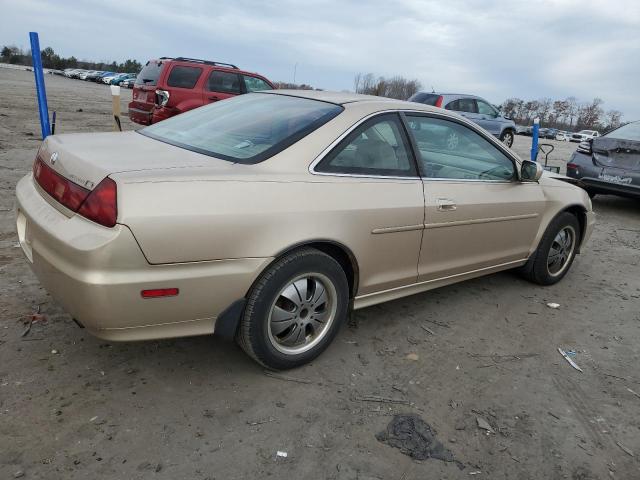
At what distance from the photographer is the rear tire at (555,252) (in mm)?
4430

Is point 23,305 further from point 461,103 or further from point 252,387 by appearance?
point 461,103

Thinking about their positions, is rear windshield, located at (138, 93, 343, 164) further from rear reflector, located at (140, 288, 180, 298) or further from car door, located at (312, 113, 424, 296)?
rear reflector, located at (140, 288, 180, 298)

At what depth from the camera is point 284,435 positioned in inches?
94.7

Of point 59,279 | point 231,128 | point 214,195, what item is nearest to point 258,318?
point 214,195

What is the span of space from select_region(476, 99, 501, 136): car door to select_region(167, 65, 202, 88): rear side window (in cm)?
877

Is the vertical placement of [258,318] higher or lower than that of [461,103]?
lower

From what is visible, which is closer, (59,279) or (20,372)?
(59,279)

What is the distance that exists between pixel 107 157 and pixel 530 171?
308 centimetres

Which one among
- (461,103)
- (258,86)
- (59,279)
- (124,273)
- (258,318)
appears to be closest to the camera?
(124,273)

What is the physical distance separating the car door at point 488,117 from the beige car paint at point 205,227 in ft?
44.3

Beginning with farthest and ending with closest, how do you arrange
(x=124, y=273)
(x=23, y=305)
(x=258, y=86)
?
(x=258, y=86) → (x=23, y=305) → (x=124, y=273)

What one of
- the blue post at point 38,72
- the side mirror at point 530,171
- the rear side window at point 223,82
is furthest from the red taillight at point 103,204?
the rear side window at point 223,82

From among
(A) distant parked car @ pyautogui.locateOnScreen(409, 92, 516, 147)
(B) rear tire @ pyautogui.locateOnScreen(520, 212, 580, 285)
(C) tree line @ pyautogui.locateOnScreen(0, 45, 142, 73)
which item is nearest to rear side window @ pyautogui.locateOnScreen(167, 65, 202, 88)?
(A) distant parked car @ pyautogui.locateOnScreen(409, 92, 516, 147)

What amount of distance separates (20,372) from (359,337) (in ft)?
6.50
